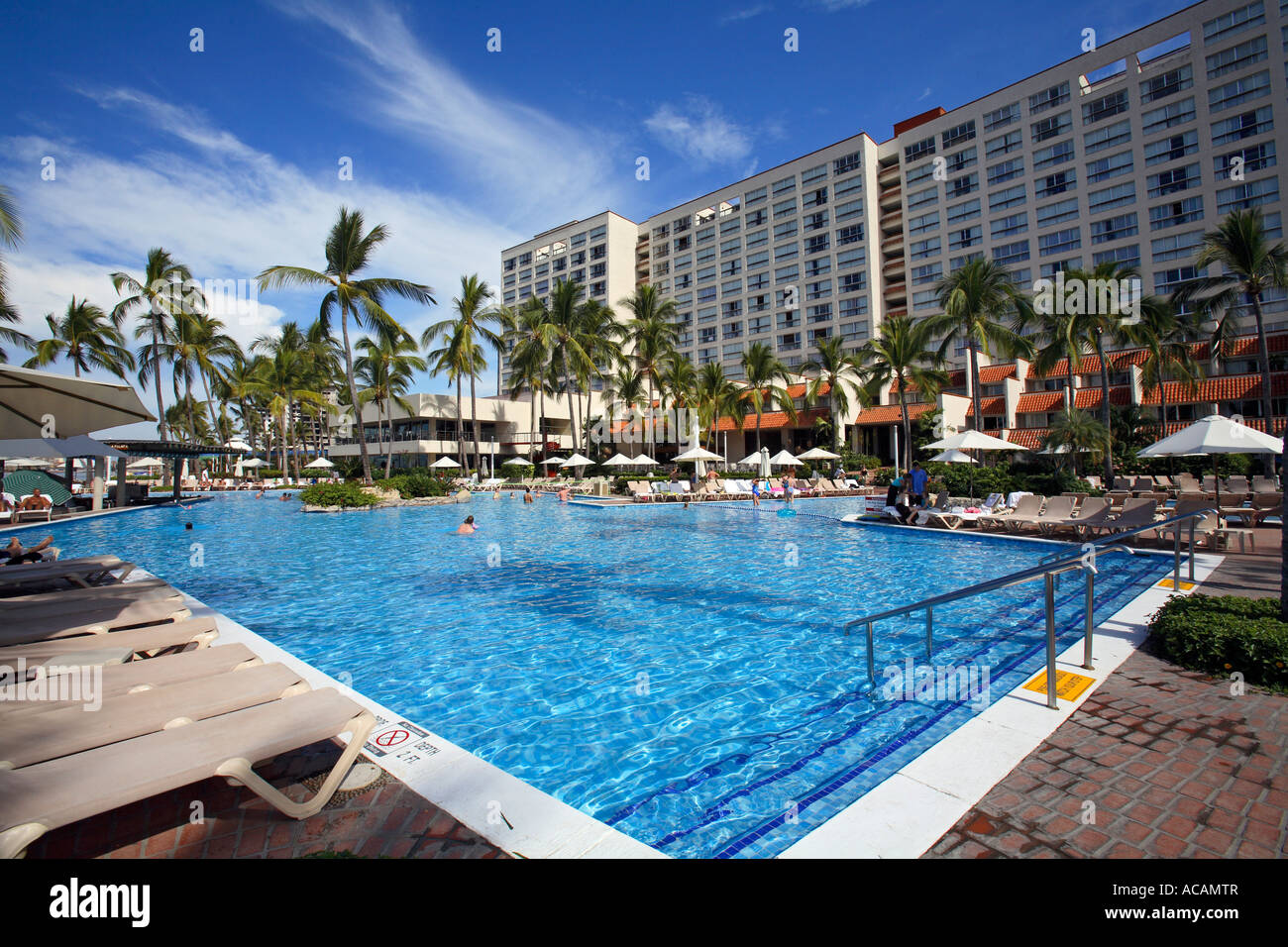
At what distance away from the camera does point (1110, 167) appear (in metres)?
39.3

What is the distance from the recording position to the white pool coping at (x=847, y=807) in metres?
2.65

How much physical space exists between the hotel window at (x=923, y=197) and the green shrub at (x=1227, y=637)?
5092 cm

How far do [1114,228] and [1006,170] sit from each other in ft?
29.0

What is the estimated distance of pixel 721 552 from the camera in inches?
516

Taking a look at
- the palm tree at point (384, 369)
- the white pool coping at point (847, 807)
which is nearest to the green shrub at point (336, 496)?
the palm tree at point (384, 369)

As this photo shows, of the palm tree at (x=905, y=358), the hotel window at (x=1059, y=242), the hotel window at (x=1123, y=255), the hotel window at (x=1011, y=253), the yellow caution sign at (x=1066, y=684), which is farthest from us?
the hotel window at (x=1011, y=253)

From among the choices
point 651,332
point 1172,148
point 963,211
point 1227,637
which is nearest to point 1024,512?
point 1227,637

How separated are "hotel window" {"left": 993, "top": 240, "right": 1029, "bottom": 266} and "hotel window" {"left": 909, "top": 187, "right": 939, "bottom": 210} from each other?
682cm

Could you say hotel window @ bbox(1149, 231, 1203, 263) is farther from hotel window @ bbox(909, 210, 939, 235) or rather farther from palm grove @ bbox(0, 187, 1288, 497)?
hotel window @ bbox(909, 210, 939, 235)

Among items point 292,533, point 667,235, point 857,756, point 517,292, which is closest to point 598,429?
point 667,235

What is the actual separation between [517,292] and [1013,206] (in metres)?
57.8

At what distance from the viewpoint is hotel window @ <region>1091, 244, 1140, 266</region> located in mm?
38062

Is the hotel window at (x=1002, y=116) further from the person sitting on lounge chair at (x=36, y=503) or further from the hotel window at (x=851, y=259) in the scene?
the person sitting on lounge chair at (x=36, y=503)
